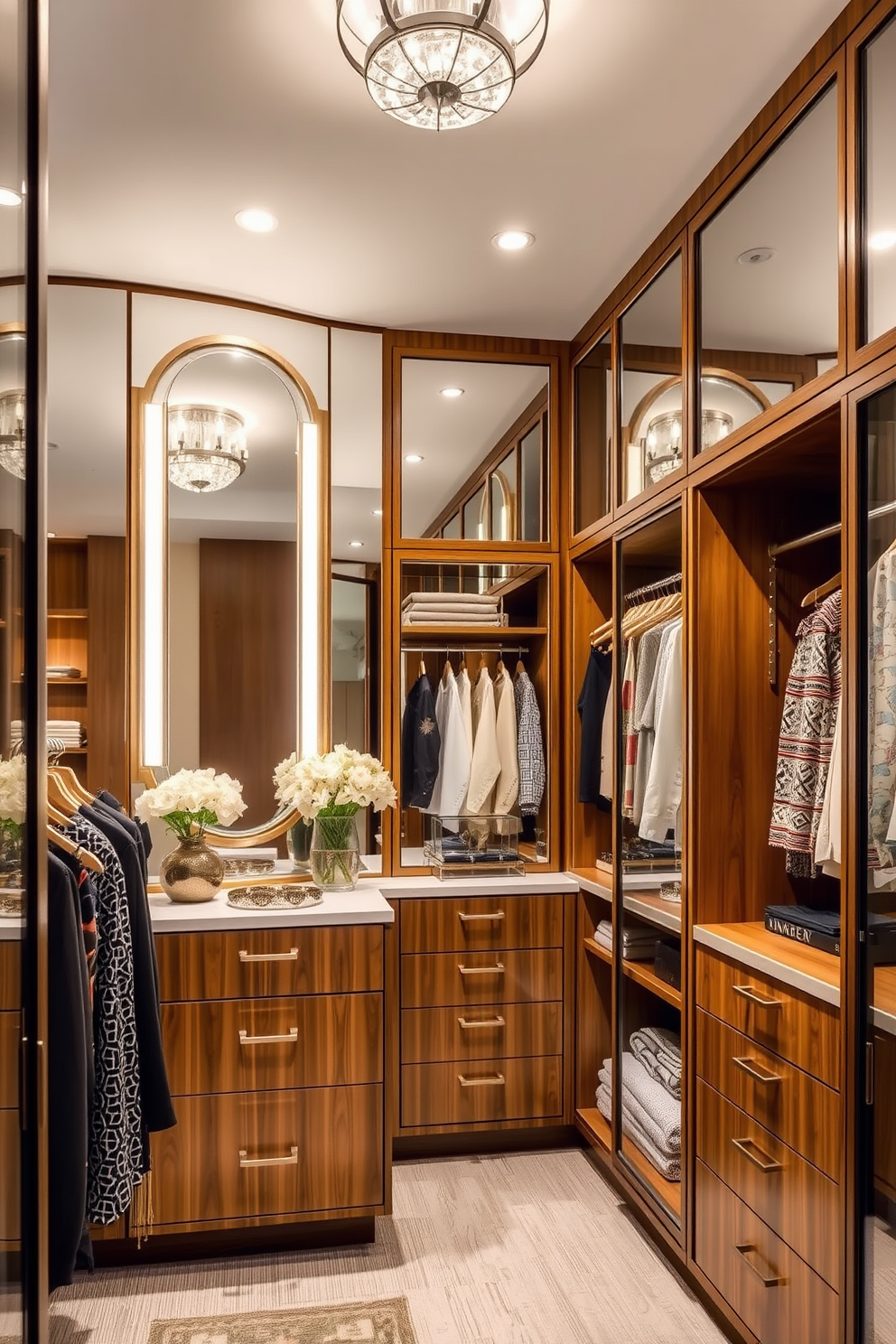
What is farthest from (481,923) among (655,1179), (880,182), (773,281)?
(880,182)

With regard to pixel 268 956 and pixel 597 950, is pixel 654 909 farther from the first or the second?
pixel 268 956

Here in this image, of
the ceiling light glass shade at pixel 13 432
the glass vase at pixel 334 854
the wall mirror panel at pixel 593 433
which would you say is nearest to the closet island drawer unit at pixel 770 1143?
the glass vase at pixel 334 854

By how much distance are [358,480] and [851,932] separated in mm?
2232

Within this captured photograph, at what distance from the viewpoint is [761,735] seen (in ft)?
7.95

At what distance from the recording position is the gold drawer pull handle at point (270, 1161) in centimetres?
255

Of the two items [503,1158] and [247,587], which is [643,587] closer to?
[247,587]

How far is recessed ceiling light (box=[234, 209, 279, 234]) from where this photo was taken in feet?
8.41

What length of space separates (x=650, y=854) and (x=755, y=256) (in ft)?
5.02

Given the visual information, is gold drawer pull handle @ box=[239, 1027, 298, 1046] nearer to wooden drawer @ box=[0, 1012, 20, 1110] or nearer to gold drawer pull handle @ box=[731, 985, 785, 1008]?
gold drawer pull handle @ box=[731, 985, 785, 1008]

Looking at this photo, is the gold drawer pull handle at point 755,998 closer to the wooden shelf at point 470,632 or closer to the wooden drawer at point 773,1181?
the wooden drawer at point 773,1181

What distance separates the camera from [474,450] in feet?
11.3

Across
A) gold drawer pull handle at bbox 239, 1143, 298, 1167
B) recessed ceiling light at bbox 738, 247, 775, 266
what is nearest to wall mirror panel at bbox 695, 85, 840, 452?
recessed ceiling light at bbox 738, 247, 775, 266

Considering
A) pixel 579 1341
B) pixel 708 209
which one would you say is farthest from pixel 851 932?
pixel 708 209

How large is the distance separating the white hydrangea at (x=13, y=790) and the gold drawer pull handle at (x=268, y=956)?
69.7 inches
